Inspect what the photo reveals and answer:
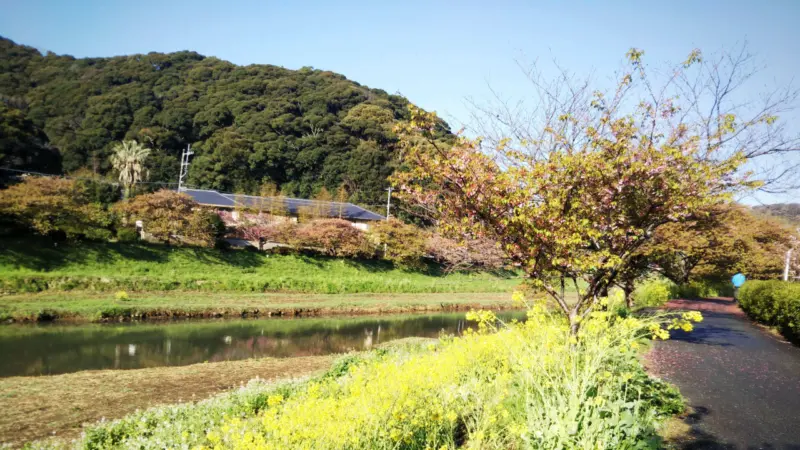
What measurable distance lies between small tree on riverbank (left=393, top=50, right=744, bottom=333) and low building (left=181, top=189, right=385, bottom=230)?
33.7 metres

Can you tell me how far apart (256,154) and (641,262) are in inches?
2050

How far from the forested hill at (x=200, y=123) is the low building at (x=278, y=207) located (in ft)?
32.5

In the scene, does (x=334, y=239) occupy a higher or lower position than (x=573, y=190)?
lower

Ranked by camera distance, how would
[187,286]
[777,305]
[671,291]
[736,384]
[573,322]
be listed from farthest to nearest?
[671,291]
[187,286]
[777,305]
[736,384]
[573,322]

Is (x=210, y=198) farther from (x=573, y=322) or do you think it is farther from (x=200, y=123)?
(x=573, y=322)

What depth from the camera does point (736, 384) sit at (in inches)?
327

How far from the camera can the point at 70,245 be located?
27.1 metres

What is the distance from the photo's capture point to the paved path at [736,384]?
19.0ft

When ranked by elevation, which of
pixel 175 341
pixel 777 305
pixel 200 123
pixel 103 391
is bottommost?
pixel 175 341

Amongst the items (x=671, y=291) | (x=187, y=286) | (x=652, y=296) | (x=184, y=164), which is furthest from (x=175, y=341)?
(x=184, y=164)

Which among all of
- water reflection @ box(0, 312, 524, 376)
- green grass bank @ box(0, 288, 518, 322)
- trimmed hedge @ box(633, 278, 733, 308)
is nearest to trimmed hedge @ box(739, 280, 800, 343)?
trimmed hedge @ box(633, 278, 733, 308)

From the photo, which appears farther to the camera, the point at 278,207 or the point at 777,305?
the point at 278,207

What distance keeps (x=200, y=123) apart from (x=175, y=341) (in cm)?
Answer: 5114

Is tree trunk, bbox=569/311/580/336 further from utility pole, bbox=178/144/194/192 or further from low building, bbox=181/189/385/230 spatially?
utility pole, bbox=178/144/194/192
